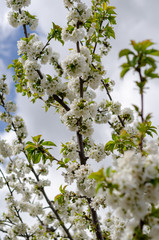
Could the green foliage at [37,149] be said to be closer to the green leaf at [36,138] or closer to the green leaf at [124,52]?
the green leaf at [36,138]

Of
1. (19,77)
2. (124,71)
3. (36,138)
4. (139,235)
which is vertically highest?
(19,77)

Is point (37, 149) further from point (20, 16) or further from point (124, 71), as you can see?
point (20, 16)

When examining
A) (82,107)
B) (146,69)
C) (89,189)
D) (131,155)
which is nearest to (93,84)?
(82,107)

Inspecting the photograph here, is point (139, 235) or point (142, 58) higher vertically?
point (142, 58)

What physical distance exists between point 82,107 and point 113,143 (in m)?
0.90

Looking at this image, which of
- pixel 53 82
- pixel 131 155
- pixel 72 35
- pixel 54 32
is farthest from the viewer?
pixel 54 32

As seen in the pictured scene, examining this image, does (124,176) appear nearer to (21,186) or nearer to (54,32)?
(54,32)

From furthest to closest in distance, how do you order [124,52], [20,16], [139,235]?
1. [20,16]
2. [124,52]
3. [139,235]

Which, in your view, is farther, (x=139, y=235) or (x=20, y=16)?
(x=20, y=16)

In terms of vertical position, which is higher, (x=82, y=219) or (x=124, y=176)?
(x=82, y=219)

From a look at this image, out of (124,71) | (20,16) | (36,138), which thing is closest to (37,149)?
(36,138)

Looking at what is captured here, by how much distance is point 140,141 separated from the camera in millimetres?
1724

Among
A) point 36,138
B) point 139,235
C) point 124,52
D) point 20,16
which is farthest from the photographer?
point 20,16

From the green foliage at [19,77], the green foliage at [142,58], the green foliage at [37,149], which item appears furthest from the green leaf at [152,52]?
the green foliage at [19,77]
